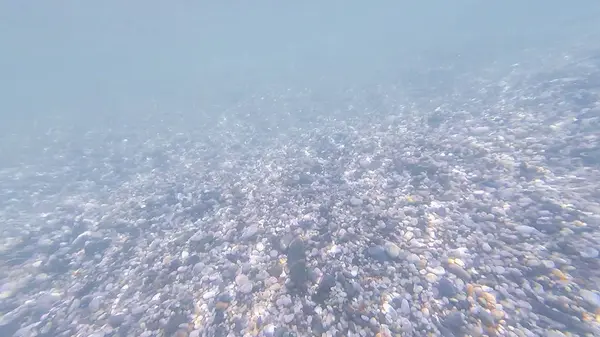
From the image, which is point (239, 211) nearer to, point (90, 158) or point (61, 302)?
point (61, 302)

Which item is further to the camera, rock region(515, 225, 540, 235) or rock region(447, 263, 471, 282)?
rock region(515, 225, 540, 235)

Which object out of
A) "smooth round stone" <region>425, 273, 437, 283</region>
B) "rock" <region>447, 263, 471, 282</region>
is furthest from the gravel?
"smooth round stone" <region>425, 273, 437, 283</region>

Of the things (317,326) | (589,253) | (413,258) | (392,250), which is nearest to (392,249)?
(392,250)

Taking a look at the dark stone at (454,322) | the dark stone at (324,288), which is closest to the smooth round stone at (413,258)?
the dark stone at (454,322)

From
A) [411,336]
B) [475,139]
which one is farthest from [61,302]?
[475,139]

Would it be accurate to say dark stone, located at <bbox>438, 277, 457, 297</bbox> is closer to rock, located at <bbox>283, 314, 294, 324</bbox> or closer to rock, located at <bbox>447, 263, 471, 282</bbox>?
rock, located at <bbox>447, 263, 471, 282</bbox>

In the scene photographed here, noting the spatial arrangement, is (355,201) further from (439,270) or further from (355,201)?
(439,270)

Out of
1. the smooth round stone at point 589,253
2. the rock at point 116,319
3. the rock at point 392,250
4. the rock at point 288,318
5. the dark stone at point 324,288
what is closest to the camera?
the rock at point 288,318

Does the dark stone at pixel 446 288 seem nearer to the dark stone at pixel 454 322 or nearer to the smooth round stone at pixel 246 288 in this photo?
the dark stone at pixel 454 322
